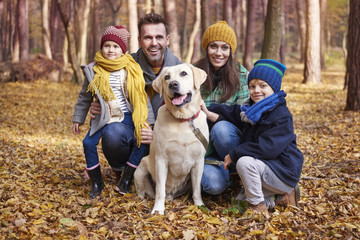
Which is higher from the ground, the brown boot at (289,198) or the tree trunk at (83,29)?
the tree trunk at (83,29)

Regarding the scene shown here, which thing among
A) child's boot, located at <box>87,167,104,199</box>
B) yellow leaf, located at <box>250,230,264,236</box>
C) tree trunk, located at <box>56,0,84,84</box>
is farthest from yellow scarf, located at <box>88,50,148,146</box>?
tree trunk, located at <box>56,0,84,84</box>

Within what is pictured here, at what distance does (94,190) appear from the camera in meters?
3.66

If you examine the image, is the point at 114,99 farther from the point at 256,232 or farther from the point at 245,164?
the point at 256,232

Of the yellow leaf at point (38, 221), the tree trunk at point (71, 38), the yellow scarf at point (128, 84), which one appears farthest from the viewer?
the tree trunk at point (71, 38)

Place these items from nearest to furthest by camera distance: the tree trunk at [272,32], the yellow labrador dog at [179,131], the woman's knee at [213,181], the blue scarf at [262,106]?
the blue scarf at [262,106], the yellow labrador dog at [179,131], the woman's knee at [213,181], the tree trunk at [272,32]

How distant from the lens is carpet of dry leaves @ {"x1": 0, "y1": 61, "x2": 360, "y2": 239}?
2783mm

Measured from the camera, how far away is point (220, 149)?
11.6 feet

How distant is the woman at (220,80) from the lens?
11.6ft

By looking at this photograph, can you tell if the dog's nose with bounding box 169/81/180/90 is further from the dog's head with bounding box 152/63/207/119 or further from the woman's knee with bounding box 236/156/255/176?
the woman's knee with bounding box 236/156/255/176

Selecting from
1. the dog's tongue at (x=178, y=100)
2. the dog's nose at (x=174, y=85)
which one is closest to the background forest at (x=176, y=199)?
the dog's tongue at (x=178, y=100)

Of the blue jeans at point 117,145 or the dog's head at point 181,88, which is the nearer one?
the dog's head at point 181,88

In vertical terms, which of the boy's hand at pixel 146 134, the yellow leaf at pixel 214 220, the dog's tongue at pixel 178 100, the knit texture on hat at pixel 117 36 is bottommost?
the yellow leaf at pixel 214 220

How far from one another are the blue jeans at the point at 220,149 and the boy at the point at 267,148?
0.91 ft

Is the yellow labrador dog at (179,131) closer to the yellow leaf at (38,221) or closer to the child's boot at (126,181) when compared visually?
the child's boot at (126,181)
